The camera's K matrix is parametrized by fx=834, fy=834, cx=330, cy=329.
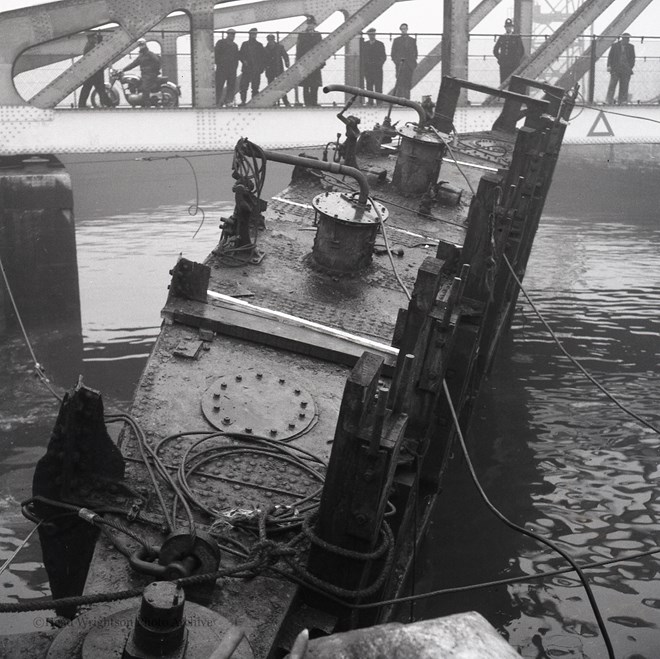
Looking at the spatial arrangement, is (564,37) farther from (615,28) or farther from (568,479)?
(568,479)

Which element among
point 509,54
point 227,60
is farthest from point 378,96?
point 509,54

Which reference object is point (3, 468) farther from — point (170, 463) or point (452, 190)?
point (452, 190)

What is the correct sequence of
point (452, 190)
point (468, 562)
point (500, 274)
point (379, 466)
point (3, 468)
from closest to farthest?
point (379, 466)
point (468, 562)
point (3, 468)
point (500, 274)
point (452, 190)

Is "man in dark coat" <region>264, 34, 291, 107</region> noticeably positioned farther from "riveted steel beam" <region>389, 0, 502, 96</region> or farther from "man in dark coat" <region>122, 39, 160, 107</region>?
"riveted steel beam" <region>389, 0, 502, 96</region>

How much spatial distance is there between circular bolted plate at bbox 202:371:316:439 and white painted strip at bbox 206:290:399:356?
3.91 feet

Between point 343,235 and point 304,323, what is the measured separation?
218 centimetres

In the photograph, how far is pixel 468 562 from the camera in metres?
10.5

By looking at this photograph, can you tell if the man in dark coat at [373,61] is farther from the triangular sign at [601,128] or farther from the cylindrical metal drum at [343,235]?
the cylindrical metal drum at [343,235]

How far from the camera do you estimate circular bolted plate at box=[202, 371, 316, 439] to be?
737 cm

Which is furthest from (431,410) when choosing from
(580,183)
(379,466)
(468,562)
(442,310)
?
(580,183)

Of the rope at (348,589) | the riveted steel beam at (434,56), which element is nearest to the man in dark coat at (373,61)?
the riveted steel beam at (434,56)

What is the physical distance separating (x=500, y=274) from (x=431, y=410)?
23.9 feet

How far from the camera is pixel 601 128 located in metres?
22.5

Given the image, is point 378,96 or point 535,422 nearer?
point 535,422
